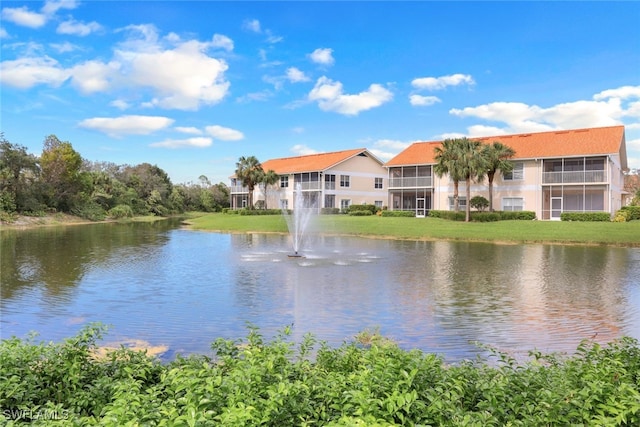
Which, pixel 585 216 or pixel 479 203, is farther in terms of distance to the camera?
pixel 479 203

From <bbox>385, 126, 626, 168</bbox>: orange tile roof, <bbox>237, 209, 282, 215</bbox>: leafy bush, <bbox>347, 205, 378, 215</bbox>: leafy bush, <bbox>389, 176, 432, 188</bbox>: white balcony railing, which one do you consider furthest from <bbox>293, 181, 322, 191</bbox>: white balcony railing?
<bbox>385, 126, 626, 168</bbox>: orange tile roof

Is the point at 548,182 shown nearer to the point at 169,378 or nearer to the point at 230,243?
the point at 230,243

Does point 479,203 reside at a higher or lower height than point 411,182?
lower

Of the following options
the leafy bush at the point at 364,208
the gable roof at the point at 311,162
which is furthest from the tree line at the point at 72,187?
the leafy bush at the point at 364,208

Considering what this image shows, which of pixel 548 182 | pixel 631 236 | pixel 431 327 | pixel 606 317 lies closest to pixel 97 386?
pixel 431 327

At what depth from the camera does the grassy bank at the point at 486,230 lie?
29344 millimetres

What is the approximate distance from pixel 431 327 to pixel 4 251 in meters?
22.3

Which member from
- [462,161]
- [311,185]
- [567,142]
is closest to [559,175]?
[567,142]

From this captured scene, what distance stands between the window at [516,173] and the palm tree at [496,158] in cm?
121

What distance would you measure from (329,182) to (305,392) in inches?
2047

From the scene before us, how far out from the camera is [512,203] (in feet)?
145

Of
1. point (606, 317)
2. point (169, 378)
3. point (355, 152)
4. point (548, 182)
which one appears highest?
point (355, 152)

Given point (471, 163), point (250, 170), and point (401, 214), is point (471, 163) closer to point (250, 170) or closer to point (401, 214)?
point (401, 214)

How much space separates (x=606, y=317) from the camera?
418 inches
